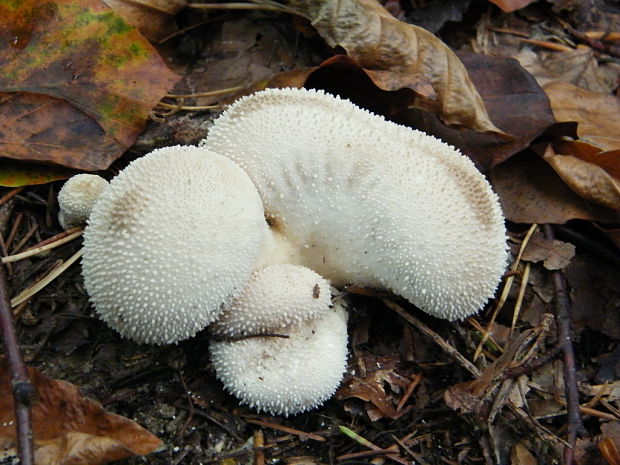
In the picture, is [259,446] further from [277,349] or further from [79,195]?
[79,195]

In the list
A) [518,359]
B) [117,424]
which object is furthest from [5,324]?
[518,359]

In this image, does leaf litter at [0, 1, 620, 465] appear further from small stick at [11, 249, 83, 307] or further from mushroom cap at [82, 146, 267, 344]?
mushroom cap at [82, 146, 267, 344]

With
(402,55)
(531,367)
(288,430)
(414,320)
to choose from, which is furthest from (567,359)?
(402,55)

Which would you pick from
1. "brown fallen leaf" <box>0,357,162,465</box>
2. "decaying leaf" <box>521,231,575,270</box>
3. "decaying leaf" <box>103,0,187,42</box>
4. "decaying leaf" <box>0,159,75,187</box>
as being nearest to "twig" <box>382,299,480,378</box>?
"decaying leaf" <box>521,231,575,270</box>

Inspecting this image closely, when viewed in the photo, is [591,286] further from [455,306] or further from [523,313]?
[455,306]

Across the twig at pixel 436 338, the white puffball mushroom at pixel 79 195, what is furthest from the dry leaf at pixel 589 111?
the white puffball mushroom at pixel 79 195
